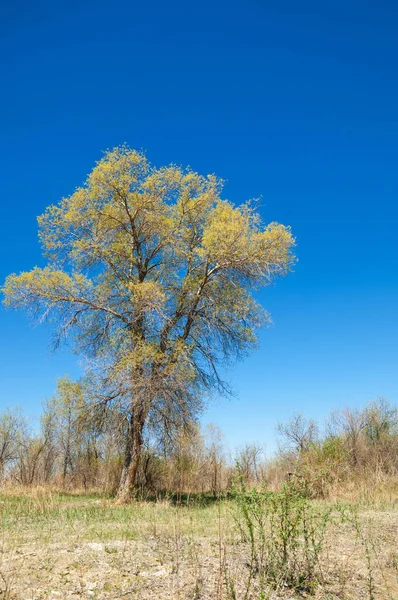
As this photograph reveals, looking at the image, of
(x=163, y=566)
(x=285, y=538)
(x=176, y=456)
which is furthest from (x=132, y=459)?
(x=285, y=538)

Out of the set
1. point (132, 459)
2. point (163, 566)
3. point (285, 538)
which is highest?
point (132, 459)

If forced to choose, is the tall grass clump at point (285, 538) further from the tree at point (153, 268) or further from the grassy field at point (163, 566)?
the tree at point (153, 268)

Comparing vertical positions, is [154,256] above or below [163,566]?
above

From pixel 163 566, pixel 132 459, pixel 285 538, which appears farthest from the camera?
pixel 132 459

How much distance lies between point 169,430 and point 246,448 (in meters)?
21.9

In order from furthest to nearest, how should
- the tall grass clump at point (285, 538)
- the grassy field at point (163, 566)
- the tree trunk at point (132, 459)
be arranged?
the tree trunk at point (132, 459)
the tall grass clump at point (285, 538)
the grassy field at point (163, 566)

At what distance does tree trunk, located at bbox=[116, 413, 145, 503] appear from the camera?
14.1m

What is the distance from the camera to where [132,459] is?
14.4 meters

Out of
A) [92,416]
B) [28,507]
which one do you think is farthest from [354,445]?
[28,507]

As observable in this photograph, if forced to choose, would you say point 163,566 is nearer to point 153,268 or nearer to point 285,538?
point 285,538

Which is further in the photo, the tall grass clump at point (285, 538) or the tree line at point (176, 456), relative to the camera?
the tree line at point (176, 456)

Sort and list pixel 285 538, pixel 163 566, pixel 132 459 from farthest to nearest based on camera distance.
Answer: pixel 132 459 < pixel 163 566 < pixel 285 538

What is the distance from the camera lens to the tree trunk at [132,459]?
14133 mm

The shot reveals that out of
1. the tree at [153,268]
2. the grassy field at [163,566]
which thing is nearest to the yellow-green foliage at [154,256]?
the tree at [153,268]
